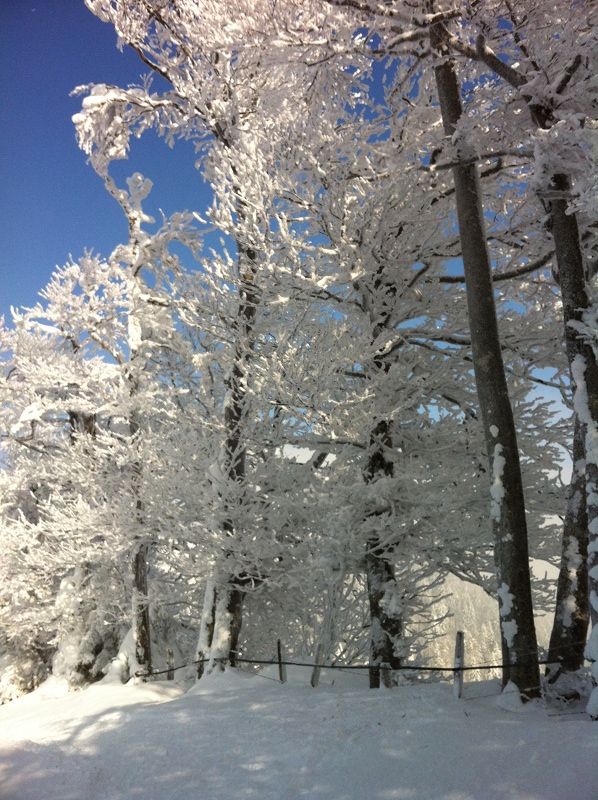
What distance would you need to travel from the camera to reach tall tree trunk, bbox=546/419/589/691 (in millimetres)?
5266

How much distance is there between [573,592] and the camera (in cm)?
535

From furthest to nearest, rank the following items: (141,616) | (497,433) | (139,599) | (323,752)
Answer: (141,616) → (139,599) → (497,433) → (323,752)

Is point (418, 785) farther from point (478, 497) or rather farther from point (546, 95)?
point (546, 95)

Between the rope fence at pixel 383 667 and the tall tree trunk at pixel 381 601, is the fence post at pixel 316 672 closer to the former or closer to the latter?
the rope fence at pixel 383 667

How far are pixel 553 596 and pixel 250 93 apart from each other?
34.6 feet

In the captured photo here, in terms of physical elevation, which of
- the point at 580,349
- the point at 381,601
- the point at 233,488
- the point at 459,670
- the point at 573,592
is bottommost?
the point at 459,670

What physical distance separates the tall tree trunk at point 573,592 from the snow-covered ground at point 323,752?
59 centimetres

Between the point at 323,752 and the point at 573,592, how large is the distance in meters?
3.16

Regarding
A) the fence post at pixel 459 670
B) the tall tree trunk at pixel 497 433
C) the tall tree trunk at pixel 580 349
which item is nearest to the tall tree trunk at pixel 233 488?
the tall tree trunk at pixel 497 433

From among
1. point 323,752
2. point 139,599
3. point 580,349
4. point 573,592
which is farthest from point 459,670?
point 139,599

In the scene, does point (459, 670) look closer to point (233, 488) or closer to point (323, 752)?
point (323, 752)

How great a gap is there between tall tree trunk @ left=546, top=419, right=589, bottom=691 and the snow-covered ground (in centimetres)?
59

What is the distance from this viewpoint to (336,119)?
724 cm

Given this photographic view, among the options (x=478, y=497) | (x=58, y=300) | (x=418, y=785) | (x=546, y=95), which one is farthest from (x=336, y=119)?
(x=58, y=300)
